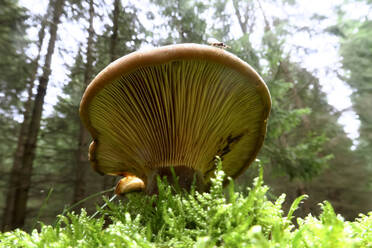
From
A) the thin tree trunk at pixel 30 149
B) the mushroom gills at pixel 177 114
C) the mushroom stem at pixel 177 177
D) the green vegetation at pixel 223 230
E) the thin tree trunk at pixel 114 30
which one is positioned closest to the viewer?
the green vegetation at pixel 223 230

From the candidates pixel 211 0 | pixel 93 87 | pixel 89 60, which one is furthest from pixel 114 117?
pixel 211 0

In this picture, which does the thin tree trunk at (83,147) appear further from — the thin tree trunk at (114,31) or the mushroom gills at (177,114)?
the mushroom gills at (177,114)

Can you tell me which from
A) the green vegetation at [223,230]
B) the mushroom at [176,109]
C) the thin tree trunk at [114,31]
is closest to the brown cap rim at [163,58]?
the mushroom at [176,109]

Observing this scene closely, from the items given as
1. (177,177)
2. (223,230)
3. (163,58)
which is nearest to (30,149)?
(177,177)

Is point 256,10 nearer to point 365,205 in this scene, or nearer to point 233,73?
point 365,205

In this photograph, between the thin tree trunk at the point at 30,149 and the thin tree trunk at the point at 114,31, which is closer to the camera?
the thin tree trunk at the point at 30,149

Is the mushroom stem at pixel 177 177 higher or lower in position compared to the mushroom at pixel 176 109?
lower

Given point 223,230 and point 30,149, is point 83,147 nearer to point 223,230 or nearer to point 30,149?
point 30,149

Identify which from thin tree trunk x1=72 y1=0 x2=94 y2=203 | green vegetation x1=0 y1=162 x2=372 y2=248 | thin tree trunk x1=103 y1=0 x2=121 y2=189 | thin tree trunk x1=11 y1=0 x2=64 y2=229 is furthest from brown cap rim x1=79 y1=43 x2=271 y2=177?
thin tree trunk x1=11 y1=0 x2=64 y2=229
